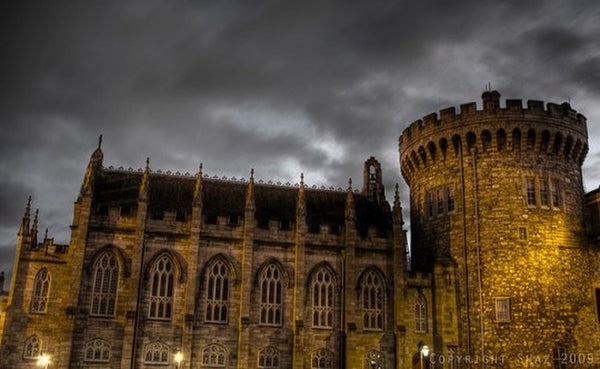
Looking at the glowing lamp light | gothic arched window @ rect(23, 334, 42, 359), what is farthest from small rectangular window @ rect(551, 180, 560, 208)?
gothic arched window @ rect(23, 334, 42, 359)

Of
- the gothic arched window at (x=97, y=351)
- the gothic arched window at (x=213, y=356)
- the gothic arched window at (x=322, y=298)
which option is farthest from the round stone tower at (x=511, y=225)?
the gothic arched window at (x=97, y=351)

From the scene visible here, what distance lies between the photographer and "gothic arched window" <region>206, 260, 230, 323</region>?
1465 inches

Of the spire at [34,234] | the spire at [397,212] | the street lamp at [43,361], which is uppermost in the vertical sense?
the spire at [397,212]

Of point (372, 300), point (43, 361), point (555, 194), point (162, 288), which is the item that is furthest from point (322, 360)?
point (555, 194)

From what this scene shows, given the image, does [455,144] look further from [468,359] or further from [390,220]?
[468,359]

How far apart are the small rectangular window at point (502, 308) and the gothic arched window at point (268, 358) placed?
13.3 meters

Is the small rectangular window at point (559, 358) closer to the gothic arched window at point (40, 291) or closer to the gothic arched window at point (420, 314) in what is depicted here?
the gothic arched window at point (420, 314)

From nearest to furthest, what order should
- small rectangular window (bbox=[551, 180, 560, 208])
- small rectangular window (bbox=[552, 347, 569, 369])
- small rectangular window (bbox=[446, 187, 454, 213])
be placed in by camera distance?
small rectangular window (bbox=[552, 347, 569, 369]) → small rectangular window (bbox=[551, 180, 560, 208]) → small rectangular window (bbox=[446, 187, 454, 213])

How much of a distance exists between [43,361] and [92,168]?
12.5 metres

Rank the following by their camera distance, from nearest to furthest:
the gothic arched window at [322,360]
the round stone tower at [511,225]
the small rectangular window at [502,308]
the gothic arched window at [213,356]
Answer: the gothic arched window at [213,356] < the round stone tower at [511,225] < the small rectangular window at [502,308] < the gothic arched window at [322,360]

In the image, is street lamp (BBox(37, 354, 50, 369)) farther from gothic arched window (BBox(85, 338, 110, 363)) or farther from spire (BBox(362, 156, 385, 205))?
spire (BBox(362, 156, 385, 205))

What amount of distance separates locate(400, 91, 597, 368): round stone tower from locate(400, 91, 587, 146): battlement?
0.21 ft

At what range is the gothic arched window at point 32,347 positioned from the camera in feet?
112

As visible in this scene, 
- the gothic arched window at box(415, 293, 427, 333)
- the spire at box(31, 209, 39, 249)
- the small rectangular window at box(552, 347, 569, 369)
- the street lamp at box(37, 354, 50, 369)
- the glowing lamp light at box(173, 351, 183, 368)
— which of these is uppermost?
the spire at box(31, 209, 39, 249)
